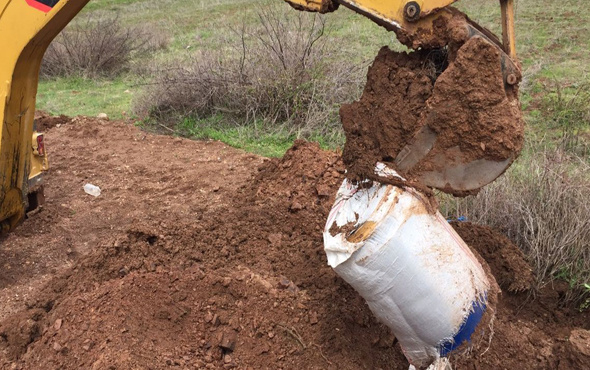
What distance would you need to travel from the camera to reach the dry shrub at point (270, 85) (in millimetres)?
7945

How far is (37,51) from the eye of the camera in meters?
3.90

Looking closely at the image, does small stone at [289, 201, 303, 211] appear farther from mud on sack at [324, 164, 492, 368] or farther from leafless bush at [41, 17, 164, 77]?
leafless bush at [41, 17, 164, 77]

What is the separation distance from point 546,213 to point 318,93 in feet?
13.9

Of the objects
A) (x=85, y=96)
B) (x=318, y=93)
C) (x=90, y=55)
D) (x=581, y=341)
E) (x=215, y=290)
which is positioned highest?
(x=581, y=341)

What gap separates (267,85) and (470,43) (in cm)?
549

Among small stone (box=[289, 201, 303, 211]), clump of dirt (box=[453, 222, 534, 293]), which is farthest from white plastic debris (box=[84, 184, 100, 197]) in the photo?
clump of dirt (box=[453, 222, 534, 293])

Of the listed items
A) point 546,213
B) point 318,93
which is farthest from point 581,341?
point 318,93

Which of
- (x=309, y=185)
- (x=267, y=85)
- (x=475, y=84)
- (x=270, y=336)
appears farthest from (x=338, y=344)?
(x=267, y=85)

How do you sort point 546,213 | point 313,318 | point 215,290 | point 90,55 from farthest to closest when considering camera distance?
point 90,55 → point 546,213 → point 215,290 → point 313,318

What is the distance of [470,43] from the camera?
2674mm

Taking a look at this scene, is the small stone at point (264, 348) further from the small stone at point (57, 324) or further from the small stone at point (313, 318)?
the small stone at point (57, 324)

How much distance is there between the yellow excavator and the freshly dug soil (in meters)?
0.06

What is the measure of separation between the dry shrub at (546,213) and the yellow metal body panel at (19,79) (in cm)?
331

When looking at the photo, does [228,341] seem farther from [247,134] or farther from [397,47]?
[397,47]
